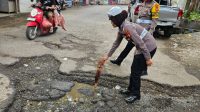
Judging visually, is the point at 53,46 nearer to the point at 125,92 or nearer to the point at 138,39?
the point at 125,92

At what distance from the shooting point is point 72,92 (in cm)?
470

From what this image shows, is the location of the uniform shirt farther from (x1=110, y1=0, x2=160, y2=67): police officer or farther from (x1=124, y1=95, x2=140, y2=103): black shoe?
(x1=110, y1=0, x2=160, y2=67): police officer

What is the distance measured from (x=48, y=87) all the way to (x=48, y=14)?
14.4 ft

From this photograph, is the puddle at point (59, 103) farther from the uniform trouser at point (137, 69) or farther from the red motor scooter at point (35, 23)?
the red motor scooter at point (35, 23)

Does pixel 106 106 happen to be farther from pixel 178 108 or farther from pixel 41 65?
pixel 41 65

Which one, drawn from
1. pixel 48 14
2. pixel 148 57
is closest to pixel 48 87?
pixel 148 57

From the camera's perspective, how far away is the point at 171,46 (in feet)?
29.5

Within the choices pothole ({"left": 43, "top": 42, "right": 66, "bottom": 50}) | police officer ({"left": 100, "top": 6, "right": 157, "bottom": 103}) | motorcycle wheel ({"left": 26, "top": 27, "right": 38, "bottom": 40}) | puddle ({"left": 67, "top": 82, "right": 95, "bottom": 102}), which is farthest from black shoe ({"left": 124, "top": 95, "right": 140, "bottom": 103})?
motorcycle wheel ({"left": 26, "top": 27, "right": 38, "bottom": 40})

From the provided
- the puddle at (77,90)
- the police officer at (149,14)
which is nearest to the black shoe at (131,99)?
the puddle at (77,90)

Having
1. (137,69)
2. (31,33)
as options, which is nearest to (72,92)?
(137,69)

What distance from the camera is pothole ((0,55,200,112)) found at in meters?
4.26

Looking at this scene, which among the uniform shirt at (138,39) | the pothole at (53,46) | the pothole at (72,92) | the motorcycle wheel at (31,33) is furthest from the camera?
the motorcycle wheel at (31,33)

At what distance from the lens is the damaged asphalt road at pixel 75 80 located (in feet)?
14.3

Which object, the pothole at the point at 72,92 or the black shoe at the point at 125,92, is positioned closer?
the pothole at the point at 72,92
